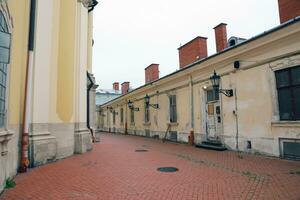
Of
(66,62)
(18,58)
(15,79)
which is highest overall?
(66,62)

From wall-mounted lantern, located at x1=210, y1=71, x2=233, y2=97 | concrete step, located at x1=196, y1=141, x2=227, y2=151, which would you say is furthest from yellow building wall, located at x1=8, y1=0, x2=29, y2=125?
concrete step, located at x1=196, y1=141, x2=227, y2=151

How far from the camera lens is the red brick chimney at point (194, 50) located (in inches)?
603

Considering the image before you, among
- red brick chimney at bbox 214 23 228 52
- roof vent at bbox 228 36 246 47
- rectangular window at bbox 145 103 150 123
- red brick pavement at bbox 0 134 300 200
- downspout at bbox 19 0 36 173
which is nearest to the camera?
red brick pavement at bbox 0 134 300 200

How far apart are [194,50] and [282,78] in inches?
321

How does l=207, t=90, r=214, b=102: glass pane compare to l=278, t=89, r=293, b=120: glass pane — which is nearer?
l=278, t=89, r=293, b=120: glass pane

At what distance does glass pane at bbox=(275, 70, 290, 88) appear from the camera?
803 centimetres

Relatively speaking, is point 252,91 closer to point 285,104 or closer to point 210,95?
point 285,104

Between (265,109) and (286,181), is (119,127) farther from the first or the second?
(286,181)

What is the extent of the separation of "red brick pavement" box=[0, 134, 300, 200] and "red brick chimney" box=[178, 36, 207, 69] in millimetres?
9344

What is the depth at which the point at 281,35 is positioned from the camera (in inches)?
311

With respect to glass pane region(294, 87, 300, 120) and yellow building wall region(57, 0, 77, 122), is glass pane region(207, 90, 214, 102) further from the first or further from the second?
yellow building wall region(57, 0, 77, 122)

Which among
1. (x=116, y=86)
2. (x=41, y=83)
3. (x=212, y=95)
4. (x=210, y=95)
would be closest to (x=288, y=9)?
(x=212, y=95)

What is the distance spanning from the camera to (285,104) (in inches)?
316

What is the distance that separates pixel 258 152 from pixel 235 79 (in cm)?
330
